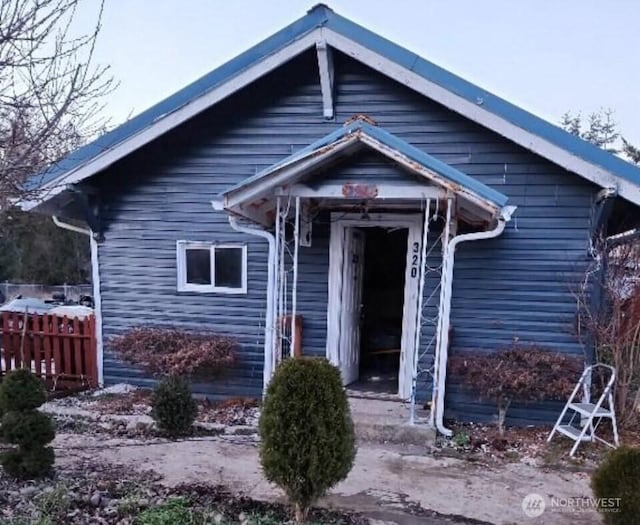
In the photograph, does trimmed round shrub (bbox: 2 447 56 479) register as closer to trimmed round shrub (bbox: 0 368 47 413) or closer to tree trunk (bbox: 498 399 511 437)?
trimmed round shrub (bbox: 0 368 47 413)

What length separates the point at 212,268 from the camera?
7.53 meters

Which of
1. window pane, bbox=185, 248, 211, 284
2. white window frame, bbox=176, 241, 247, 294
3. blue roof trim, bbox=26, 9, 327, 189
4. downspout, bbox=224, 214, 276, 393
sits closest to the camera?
downspout, bbox=224, 214, 276, 393


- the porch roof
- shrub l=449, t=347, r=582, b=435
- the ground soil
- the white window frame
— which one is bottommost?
the ground soil

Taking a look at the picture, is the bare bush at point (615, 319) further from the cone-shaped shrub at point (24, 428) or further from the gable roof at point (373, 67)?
the cone-shaped shrub at point (24, 428)

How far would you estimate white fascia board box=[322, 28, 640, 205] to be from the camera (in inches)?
227

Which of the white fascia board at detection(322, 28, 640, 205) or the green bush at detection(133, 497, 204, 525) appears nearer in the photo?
the green bush at detection(133, 497, 204, 525)

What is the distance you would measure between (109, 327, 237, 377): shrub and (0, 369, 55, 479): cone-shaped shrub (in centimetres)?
267

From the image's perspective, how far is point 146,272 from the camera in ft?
25.3

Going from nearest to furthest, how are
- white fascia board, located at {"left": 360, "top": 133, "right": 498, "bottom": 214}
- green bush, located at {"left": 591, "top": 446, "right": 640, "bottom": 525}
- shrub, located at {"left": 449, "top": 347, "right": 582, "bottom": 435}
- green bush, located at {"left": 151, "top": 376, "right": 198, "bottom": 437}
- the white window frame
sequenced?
green bush, located at {"left": 591, "top": 446, "right": 640, "bottom": 525}, white fascia board, located at {"left": 360, "top": 133, "right": 498, "bottom": 214}, green bush, located at {"left": 151, "top": 376, "right": 198, "bottom": 437}, shrub, located at {"left": 449, "top": 347, "right": 582, "bottom": 435}, the white window frame

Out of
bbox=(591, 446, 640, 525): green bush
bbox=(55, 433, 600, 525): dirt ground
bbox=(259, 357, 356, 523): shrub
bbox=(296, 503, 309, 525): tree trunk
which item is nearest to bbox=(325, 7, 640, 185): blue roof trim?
bbox=(55, 433, 600, 525): dirt ground

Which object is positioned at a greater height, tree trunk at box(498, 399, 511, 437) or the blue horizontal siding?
the blue horizontal siding

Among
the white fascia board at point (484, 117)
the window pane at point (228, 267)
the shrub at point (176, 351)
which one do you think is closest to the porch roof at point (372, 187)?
the white fascia board at point (484, 117)

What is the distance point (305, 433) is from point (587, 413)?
377 cm

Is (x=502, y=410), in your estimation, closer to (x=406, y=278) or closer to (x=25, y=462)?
(x=406, y=278)
